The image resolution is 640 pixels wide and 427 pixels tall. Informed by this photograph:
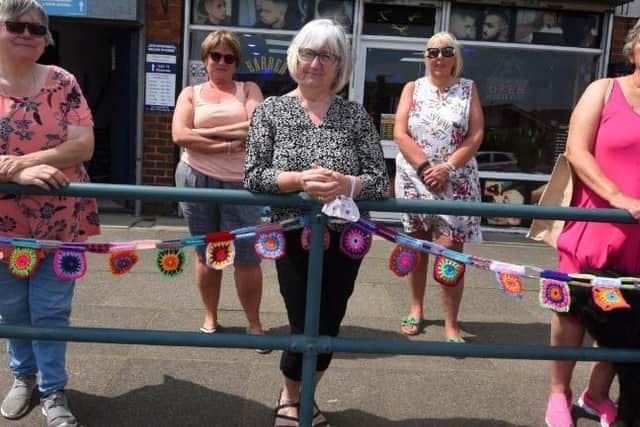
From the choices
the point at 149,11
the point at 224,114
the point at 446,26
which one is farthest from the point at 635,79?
the point at 149,11

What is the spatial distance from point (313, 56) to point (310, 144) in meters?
0.33

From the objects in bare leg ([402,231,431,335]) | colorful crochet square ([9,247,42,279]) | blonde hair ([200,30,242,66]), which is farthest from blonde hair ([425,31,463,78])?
colorful crochet square ([9,247,42,279])

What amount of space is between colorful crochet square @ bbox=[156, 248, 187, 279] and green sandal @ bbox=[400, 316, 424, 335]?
1917 millimetres

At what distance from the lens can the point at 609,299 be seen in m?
2.33

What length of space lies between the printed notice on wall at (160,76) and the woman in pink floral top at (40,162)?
4344 millimetres

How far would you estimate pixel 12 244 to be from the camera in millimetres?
2295

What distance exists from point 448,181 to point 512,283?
123cm

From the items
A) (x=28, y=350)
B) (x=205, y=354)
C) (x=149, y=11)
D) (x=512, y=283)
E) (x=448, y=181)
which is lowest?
(x=205, y=354)

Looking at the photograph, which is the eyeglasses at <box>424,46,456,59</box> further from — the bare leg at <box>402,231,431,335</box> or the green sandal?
the green sandal

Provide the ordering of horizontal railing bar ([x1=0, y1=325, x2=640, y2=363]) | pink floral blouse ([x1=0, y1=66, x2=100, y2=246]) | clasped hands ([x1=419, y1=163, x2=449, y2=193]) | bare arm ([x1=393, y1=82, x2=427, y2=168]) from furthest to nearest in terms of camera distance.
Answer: bare arm ([x1=393, y1=82, x2=427, y2=168]) < clasped hands ([x1=419, y1=163, x2=449, y2=193]) < pink floral blouse ([x1=0, y1=66, x2=100, y2=246]) < horizontal railing bar ([x1=0, y1=325, x2=640, y2=363])

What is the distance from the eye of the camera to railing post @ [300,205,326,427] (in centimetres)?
212

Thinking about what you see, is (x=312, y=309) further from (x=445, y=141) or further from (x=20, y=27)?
(x=445, y=141)

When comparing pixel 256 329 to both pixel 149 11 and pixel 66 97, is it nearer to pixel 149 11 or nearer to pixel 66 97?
pixel 66 97

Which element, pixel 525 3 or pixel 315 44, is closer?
pixel 315 44
